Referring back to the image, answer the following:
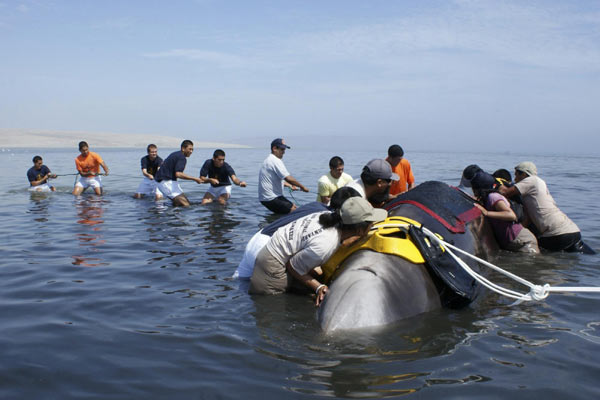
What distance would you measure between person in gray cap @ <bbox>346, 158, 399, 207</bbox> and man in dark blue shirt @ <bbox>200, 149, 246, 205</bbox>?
8.04m

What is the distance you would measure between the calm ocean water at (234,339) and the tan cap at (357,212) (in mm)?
1067

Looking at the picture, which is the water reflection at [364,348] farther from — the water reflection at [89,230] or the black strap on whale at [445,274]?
the water reflection at [89,230]

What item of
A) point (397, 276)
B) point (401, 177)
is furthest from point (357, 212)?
point (401, 177)

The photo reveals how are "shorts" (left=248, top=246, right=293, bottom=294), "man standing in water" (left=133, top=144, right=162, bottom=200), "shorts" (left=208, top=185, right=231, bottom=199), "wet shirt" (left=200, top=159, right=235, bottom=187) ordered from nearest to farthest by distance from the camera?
"shorts" (left=248, top=246, right=293, bottom=294), "wet shirt" (left=200, top=159, right=235, bottom=187), "shorts" (left=208, top=185, right=231, bottom=199), "man standing in water" (left=133, top=144, right=162, bottom=200)

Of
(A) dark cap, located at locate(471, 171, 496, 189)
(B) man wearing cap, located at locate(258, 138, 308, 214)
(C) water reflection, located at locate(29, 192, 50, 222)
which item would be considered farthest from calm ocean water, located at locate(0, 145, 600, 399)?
(B) man wearing cap, located at locate(258, 138, 308, 214)

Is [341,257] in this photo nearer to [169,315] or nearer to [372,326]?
[372,326]

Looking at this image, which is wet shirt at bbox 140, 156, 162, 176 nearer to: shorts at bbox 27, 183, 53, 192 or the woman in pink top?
shorts at bbox 27, 183, 53, 192

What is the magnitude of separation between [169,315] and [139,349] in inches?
37.7

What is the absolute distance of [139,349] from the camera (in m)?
4.62

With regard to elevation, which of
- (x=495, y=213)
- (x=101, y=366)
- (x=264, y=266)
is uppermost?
(x=495, y=213)

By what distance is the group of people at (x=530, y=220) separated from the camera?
8.35 meters

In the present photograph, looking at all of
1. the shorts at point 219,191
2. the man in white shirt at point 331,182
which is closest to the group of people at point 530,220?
the man in white shirt at point 331,182

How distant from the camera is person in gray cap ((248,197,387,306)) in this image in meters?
5.18

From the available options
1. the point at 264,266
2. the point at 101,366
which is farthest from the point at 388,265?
the point at 101,366
